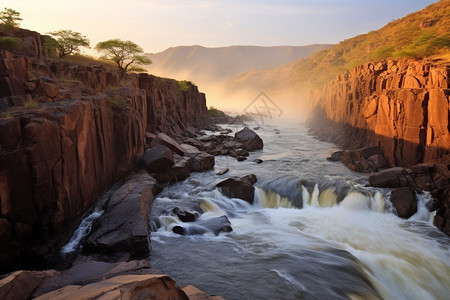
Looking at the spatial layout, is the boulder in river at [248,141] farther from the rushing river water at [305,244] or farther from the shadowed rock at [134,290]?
the shadowed rock at [134,290]

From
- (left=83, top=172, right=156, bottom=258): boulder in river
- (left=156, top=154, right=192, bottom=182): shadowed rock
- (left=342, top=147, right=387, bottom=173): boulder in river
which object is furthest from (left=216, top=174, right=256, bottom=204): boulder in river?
(left=342, top=147, right=387, bottom=173): boulder in river

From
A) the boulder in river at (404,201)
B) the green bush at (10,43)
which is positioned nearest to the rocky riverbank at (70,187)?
the green bush at (10,43)

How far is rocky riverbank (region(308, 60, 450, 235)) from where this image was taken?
1447 centimetres

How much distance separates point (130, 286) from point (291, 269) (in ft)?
20.1

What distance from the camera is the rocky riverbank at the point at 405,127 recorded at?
47.5 feet

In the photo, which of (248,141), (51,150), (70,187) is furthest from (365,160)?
(51,150)

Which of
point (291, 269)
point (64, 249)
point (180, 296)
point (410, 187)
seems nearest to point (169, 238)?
point (64, 249)

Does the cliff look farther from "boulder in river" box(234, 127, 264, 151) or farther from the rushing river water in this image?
"boulder in river" box(234, 127, 264, 151)

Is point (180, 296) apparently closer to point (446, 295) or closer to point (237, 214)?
point (446, 295)

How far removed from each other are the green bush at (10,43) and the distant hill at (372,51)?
28.5 m

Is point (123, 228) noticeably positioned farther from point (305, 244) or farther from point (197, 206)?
point (305, 244)

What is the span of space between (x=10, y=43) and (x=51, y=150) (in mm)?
10565

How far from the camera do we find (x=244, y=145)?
92.5 feet

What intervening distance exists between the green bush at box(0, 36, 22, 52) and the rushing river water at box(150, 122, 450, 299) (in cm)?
1212
